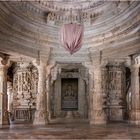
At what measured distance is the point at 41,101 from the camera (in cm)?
1603

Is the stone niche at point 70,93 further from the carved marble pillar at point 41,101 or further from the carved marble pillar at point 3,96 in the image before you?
the carved marble pillar at point 3,96

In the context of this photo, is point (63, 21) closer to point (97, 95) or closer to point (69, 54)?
point (69, 54)

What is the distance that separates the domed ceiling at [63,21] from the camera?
13891 mm

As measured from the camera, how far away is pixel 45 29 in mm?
16328

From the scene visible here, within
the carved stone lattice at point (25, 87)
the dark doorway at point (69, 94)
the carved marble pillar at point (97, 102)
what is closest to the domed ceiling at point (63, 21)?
the carved marble pillar at point (97, 102)

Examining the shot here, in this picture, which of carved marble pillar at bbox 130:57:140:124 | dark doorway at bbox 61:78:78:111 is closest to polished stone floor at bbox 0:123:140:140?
carved marble pillar at bbox 130:57:140:124

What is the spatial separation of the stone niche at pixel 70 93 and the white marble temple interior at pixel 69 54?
59 cm

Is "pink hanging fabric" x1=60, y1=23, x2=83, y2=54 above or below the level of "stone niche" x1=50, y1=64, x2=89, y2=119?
above

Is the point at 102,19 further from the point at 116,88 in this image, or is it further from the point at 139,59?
the point at 116,88

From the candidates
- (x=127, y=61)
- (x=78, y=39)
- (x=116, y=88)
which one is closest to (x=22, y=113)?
(x=116, y=88)

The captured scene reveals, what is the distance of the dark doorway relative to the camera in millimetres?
20781

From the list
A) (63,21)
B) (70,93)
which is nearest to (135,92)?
(63,21)

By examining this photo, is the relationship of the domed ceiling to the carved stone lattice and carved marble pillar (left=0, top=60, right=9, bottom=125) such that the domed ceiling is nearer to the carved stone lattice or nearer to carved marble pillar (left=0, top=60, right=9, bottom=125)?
carved marble pillar (left=0, top=60, right=9, bottom=125)

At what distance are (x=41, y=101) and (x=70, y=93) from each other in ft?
16.9
